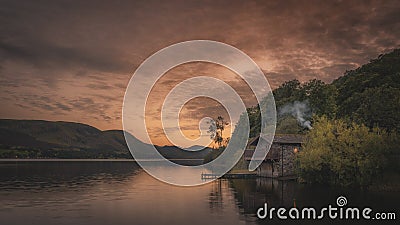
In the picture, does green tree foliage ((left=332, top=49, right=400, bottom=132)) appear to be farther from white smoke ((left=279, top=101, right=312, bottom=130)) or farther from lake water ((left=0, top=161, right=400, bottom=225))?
lake water ((left=0, top=161, right=400, bottom=225))

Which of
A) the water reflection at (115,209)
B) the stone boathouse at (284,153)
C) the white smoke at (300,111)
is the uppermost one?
the white smoke at (300,111)

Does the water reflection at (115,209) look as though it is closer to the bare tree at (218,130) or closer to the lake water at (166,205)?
the lake water at (166,205)

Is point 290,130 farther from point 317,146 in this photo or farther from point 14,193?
point 14,193

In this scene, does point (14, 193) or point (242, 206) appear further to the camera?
point (14, 193)

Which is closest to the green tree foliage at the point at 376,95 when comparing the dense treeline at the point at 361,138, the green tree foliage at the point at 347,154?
the dense treeline at the point at 361,138

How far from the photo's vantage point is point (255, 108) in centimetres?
14088

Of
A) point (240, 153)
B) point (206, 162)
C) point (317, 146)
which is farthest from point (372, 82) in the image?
point (206, 162)

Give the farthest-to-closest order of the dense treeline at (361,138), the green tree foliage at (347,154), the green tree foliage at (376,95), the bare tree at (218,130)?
the bare tree at (218,130), the green tree foliage at (376,95), the dense treeline at (361,138), the green tree foliage at (347,154)

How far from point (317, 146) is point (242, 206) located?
2378 cm

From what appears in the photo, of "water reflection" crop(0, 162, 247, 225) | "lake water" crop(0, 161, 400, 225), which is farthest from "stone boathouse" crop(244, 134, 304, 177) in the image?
"water reflection" crop(0, 162, 247, 225)

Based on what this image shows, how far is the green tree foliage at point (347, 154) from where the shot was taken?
55.3 m

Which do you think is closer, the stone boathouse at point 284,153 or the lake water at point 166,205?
the lake water at point 166,205

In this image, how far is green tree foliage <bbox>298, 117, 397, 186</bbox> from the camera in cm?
5528

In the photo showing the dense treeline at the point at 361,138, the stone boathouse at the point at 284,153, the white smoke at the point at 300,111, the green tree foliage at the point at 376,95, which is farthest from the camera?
the white smoke at the point at 300,111
